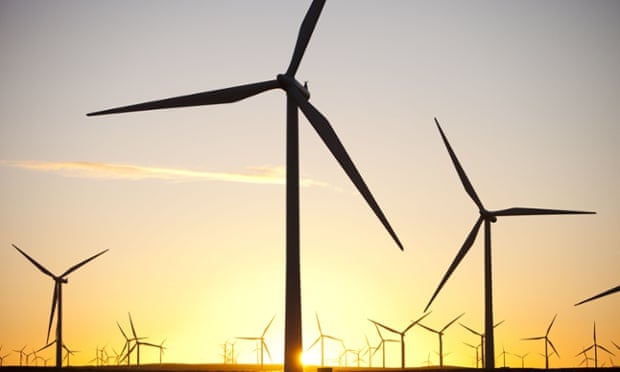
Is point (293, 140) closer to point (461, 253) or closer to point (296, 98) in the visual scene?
point (296, 98)

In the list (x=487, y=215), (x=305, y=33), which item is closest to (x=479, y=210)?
(x=487, y=215)

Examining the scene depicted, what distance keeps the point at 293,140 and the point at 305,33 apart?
1000 cm

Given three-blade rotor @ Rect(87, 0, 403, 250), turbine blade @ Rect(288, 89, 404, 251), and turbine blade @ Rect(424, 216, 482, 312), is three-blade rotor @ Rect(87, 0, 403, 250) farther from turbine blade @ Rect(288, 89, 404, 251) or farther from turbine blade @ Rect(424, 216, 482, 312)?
turbine blade @ Rect(424, 216, 482, 312)

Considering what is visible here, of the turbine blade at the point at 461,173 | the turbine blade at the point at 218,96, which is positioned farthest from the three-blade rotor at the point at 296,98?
the turbine blade at the point at 461,173

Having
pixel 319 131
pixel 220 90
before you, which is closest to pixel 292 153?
pixel 319 131

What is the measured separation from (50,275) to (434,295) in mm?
57168

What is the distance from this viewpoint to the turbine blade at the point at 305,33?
269ft

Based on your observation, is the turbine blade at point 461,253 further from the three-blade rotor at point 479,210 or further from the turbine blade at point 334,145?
the turbine blade at point 334,145

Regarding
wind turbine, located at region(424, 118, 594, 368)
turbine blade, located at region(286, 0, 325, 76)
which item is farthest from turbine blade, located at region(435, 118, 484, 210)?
turbine blade, located at region(286, 0, 325, 76)

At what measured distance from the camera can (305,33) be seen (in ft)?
275

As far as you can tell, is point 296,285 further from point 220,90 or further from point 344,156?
point 220,90

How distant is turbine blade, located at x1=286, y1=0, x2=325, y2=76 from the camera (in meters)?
82.1

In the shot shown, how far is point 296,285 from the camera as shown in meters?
73.7

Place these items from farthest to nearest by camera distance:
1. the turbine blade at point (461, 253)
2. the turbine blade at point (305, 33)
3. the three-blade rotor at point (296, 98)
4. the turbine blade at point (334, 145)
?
the turbine blade at point (461, 253), the turbine blade at point (305, 33), the three-blade rotor at point (296, 98), the turbine blade at point (334, 145)
